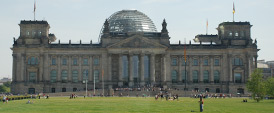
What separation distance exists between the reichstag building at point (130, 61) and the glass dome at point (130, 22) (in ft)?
28.7

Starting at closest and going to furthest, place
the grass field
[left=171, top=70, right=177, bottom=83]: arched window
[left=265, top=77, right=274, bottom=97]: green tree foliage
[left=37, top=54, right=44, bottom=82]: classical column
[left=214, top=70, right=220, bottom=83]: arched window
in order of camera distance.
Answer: the grass field < [left=265, top=77, right=274, bottom=97]: green tree foliage < [left=37, top=54, right=44, bottom=82]: classical column < [left=171, top=70, right=177, bottom=83]: arched window < [left=214, top=70, right=220, bottom=83]: arched window

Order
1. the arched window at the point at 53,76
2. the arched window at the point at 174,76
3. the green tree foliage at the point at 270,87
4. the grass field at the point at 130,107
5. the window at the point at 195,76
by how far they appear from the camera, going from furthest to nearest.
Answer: the window at the point at 195,76, the arched window at the point at 174,76, the arched window at the point at 53,76, the green tree foliage at the point at 270,87, the grass field at the point at 130,107

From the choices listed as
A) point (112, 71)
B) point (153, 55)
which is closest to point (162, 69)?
point (153, 55)

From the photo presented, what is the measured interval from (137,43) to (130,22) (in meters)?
17.9

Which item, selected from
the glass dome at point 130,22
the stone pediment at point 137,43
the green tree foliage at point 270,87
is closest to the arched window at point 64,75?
the stone pediment at point 137,43

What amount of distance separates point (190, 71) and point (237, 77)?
13.4 meters

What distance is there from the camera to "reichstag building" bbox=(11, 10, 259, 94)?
133 meters

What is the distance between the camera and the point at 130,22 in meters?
149

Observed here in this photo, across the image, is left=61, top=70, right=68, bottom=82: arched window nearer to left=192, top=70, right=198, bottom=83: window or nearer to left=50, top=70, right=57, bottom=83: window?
left=50, top=70, right=57, bottom=83: window

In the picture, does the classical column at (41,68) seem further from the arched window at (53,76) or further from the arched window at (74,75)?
the arched window at (74,75)

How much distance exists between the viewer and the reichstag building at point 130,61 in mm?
132875

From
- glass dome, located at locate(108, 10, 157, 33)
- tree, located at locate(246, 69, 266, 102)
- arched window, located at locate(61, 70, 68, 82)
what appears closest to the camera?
tree, located at locate(246, 69, 266, 102)

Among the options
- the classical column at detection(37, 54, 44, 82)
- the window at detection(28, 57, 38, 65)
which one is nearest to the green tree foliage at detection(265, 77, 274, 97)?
the classical column at detection(37, 54, 44, 82)

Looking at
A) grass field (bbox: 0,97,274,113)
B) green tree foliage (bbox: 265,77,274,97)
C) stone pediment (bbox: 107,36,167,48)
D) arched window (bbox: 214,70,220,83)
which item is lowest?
grass field (bbox: 0,97,274,113)
